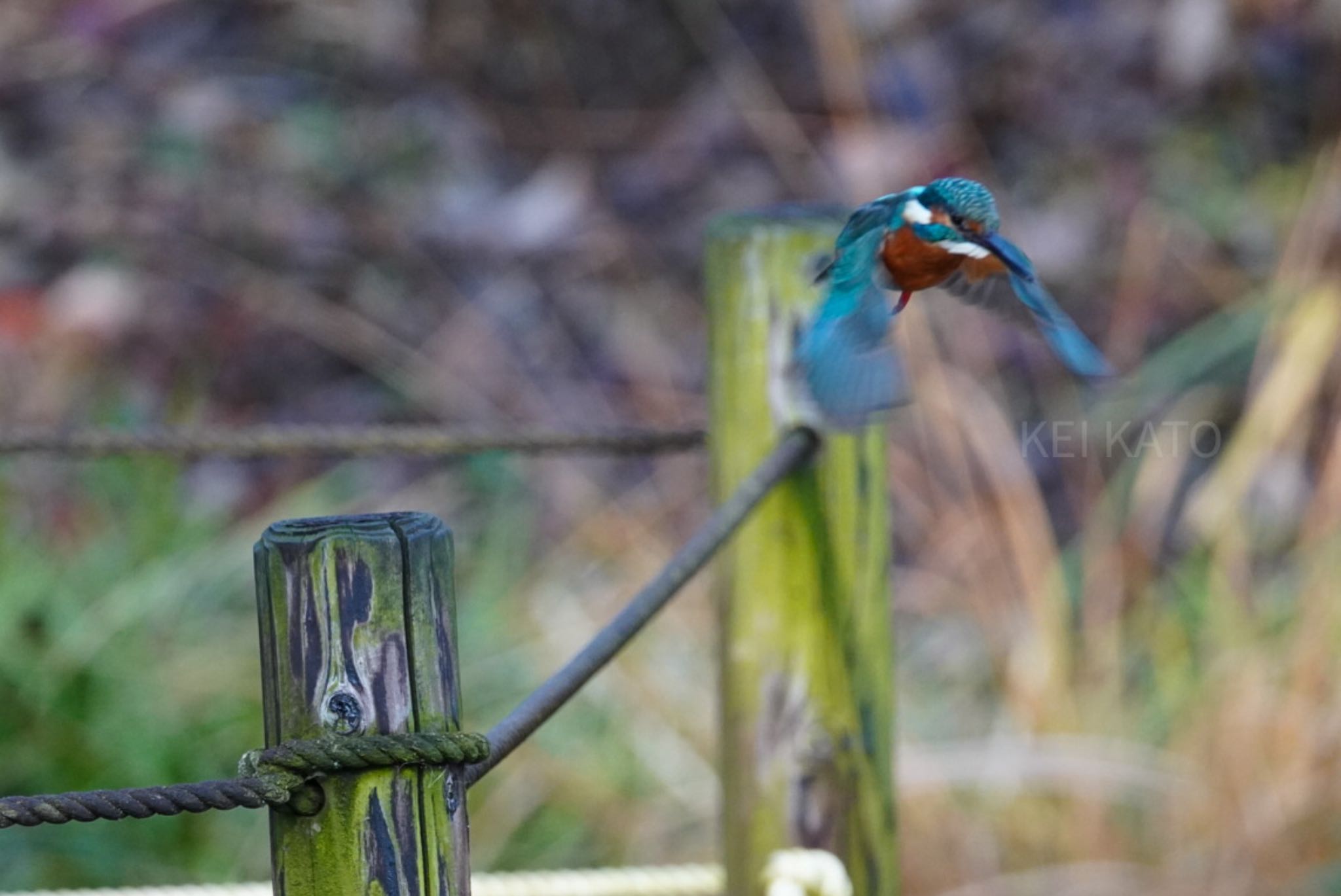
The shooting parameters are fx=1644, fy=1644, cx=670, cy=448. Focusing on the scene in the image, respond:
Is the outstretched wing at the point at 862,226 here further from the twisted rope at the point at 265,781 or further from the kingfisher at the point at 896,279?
the twisted rope at the point at 265,781

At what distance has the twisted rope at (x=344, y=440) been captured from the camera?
1.34m

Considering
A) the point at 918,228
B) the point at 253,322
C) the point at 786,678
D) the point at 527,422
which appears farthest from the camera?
the point at 253,322

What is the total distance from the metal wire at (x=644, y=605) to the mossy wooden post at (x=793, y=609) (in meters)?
0.05

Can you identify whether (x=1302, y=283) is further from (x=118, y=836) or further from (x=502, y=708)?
(x=118, y=836)

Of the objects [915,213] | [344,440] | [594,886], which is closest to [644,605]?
[915,213]

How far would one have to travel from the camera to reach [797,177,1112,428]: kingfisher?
69 centimetres

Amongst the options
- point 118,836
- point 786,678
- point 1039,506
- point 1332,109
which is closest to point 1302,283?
point 1039,506

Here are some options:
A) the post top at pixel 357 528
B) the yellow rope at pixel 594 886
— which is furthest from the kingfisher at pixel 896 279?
the yellow rope at pixel 594 886

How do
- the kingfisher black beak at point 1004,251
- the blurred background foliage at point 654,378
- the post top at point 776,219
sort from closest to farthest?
the kingfisher black beak at point 1004,251, the post top at point 776,219, the blurred background foliage at point 654,378

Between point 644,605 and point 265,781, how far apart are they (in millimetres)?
287

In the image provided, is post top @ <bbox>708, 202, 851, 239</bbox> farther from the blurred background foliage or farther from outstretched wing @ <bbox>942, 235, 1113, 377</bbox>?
the blurred background foliage

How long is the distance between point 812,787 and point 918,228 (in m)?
0.71

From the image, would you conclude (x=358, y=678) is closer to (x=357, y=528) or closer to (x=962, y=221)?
(x=357, y=528)

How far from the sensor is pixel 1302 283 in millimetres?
2523
